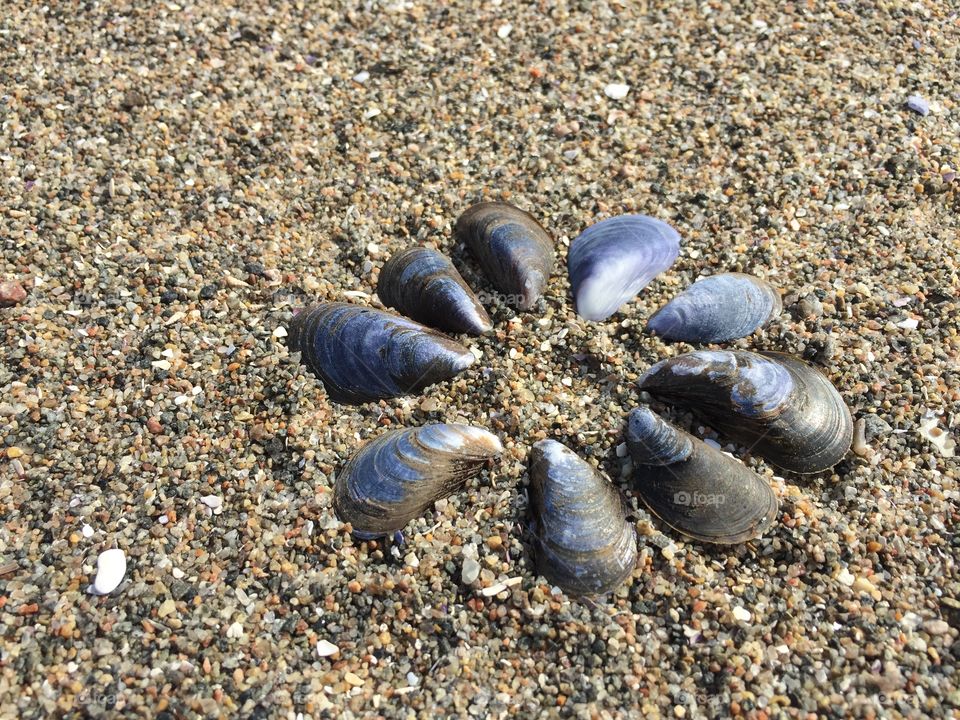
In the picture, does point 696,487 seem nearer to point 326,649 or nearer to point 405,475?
point 405,475

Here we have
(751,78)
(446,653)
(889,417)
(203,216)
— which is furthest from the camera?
(751,78)

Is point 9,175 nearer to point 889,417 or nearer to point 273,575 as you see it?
point 273,575

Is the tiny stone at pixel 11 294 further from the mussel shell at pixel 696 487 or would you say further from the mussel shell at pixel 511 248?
the mussel shell at pixel 696 487

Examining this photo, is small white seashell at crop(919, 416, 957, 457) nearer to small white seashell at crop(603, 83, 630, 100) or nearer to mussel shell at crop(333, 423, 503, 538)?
mussel shell at crop(333, 423, 503, 538)

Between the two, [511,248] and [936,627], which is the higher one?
[511,248]

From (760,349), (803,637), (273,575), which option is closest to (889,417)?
(760,349)

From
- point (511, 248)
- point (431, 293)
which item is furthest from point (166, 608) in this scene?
point (511, 248)
